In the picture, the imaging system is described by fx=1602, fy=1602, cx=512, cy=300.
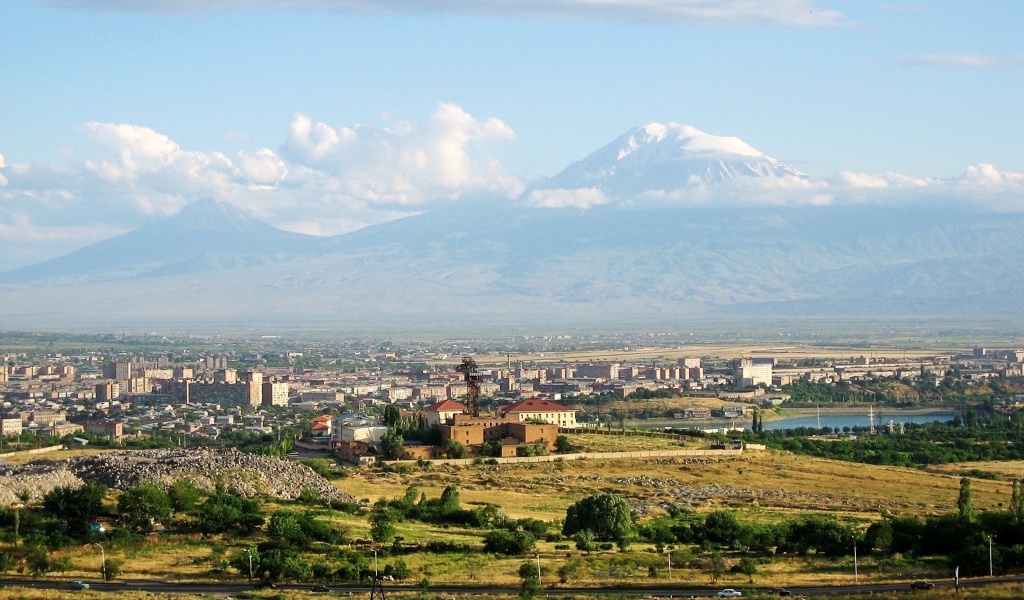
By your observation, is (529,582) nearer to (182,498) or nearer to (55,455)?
(182,498)

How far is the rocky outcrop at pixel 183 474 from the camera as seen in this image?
45469 mm

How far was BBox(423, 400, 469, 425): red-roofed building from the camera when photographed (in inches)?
2601

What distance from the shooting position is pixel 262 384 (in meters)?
129

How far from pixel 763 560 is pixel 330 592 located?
10741 mm

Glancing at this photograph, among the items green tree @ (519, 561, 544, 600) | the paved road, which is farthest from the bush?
the paved road

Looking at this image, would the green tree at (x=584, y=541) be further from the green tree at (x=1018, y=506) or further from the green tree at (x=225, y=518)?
the green tree at (x=1018, y=506)

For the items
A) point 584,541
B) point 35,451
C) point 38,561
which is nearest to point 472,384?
point 35,451

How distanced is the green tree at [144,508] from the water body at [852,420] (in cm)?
6419

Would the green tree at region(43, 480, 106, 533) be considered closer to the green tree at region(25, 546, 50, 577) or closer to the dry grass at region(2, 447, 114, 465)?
the green tree at region(25, 546, 50, 577)

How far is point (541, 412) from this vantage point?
70.2 meters

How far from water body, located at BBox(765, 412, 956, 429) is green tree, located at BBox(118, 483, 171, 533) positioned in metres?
64.2

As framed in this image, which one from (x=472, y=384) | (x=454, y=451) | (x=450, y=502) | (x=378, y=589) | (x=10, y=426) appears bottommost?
(x=10, y=426)

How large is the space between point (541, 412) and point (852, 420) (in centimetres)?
4346

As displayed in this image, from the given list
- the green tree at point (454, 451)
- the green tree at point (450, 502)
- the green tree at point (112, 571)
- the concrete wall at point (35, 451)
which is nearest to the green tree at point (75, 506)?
the green tree at point (112, 571)
